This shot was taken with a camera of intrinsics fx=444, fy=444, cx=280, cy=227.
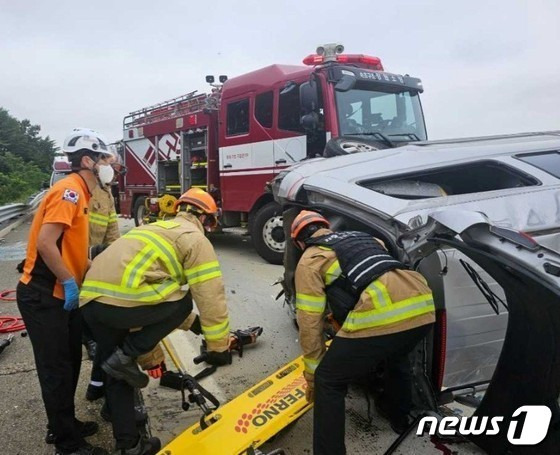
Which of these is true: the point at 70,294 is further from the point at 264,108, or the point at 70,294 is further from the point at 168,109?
the point at 168,109

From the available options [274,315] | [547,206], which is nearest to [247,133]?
[274,315]

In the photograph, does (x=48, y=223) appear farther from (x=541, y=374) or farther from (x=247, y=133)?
(x=247, y=133)

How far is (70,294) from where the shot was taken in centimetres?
215

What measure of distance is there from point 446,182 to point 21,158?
3849 centimetres

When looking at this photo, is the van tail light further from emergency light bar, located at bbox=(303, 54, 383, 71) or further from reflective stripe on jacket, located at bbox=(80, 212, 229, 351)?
emergency light bar, located at bbox=(303, 54, 383, 71)

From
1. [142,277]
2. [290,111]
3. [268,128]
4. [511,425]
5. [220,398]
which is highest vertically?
[290,111]

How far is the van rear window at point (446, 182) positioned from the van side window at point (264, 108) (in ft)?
13.1

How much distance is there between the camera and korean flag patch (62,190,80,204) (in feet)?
6.99

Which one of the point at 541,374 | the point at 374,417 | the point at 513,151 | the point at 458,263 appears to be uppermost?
the point at 513,151

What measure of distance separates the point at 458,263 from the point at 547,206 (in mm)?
482

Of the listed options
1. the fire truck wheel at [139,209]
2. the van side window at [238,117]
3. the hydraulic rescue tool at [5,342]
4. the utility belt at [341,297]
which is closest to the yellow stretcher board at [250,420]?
the utility belt at [341,297]

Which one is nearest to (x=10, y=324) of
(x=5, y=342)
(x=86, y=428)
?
(x=5, y=342)

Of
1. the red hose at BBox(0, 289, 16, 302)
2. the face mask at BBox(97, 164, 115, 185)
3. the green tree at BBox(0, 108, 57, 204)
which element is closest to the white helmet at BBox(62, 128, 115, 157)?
the face mask at BBox(97, 164, 115, 185)

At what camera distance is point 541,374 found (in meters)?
1.84
